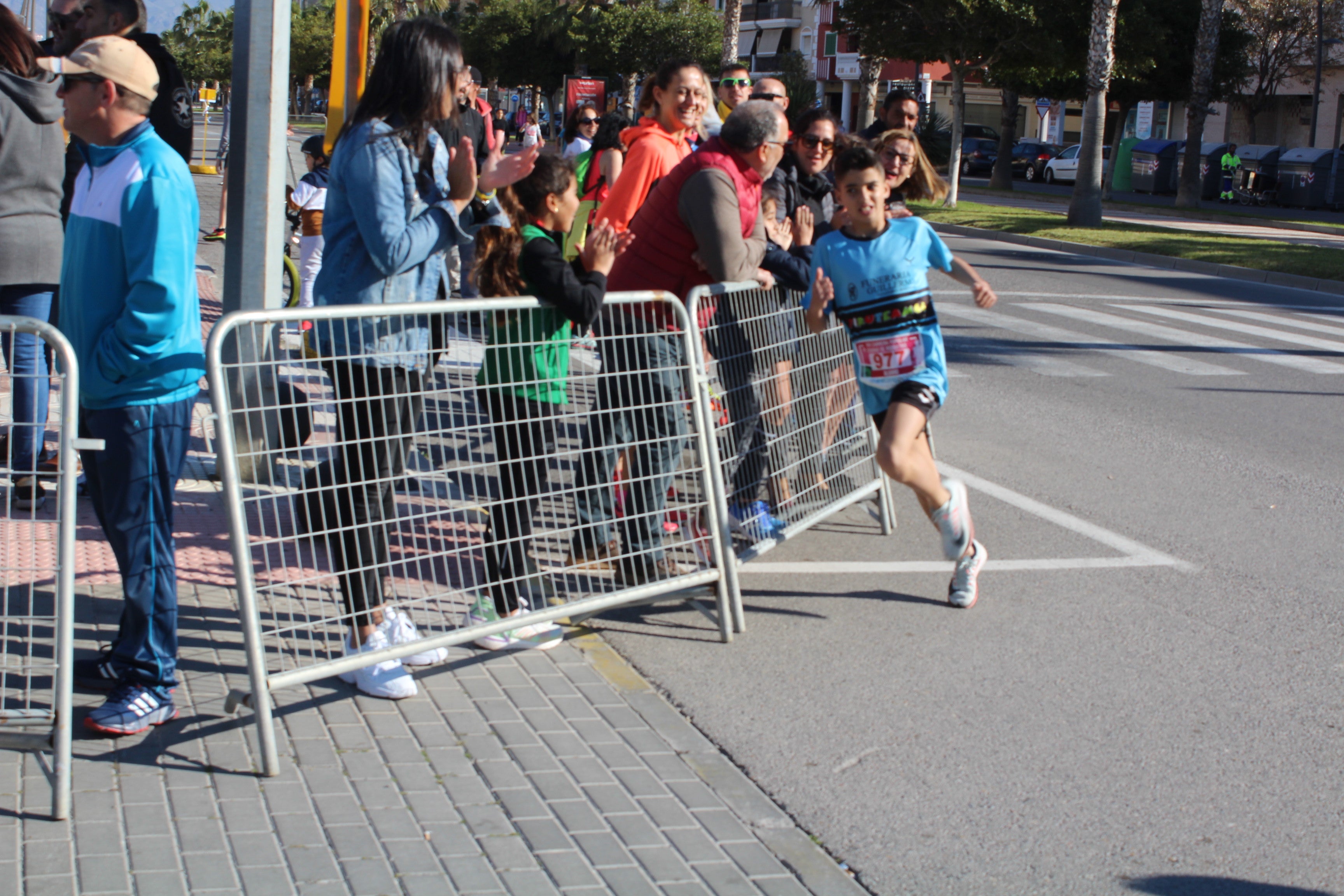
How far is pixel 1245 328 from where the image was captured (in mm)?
12883

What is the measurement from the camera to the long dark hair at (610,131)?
1038 centimetres

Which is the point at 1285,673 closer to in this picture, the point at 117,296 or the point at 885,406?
the point at 885,406

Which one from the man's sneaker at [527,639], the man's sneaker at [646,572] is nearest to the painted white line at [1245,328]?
the man's sneaker at [646,572]

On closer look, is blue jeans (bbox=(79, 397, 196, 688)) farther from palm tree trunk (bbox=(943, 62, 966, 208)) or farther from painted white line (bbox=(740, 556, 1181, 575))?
palm tree trunk (bbox=(943, 62, 966, 208))

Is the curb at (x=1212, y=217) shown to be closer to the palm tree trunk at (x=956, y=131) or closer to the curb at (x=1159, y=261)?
the curb at (x=1159, y=261)

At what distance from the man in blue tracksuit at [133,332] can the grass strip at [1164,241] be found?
674 inches

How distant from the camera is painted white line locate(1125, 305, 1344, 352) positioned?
472 inches

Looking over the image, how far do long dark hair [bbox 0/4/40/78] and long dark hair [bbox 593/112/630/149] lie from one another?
5.41 m

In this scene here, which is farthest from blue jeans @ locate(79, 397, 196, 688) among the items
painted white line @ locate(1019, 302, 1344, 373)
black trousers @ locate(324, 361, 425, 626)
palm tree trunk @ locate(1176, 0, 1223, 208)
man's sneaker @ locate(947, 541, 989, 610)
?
palm tree trunk @ locate(1176, 0, 1223, 208)

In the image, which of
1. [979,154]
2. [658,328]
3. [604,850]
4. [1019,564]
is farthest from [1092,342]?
[979,154]

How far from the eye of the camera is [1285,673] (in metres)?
4.44

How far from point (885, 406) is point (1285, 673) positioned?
66.4 inches

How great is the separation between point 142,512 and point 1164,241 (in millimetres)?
20378

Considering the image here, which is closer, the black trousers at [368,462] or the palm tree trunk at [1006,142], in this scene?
the black trousers at [368,462]
